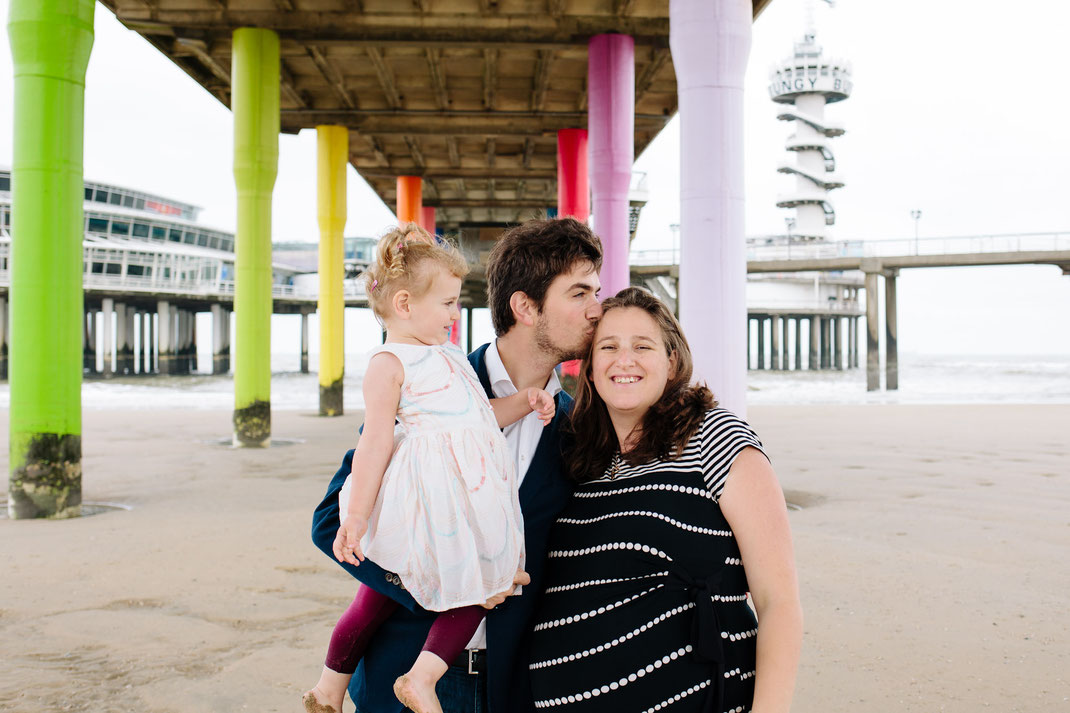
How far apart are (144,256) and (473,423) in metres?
51.6

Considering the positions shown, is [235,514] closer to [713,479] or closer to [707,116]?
[707,116]

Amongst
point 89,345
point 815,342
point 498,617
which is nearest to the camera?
point 498,617

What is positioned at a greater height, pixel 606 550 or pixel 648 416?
pixel 648 416

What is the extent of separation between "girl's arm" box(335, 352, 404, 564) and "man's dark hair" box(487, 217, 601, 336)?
13.2 inches

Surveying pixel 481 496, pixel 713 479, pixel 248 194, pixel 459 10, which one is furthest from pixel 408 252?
pixel 459 10

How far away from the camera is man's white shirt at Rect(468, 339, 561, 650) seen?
6.25 ft

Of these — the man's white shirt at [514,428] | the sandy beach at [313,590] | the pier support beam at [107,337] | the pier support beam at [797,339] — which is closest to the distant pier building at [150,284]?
the pier support beam at [107,337]

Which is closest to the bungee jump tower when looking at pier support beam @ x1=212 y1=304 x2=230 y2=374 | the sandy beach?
pier support beam @ x1=212 y1=304 x2=230 y2=374

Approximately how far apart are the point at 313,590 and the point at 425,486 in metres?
2.99

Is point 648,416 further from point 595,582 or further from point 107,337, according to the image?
point 107,337

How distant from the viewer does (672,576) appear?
1.64 m

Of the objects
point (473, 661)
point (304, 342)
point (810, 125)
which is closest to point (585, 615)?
point (473, 661)

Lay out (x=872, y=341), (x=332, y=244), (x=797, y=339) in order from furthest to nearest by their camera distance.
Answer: (x=797, y=339), (x=872, y=341), (x=332, y=244)

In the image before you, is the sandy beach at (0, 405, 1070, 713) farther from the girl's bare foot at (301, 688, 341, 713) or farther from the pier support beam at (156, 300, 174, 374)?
the pier support beam at (156, 300, 174, 374)
